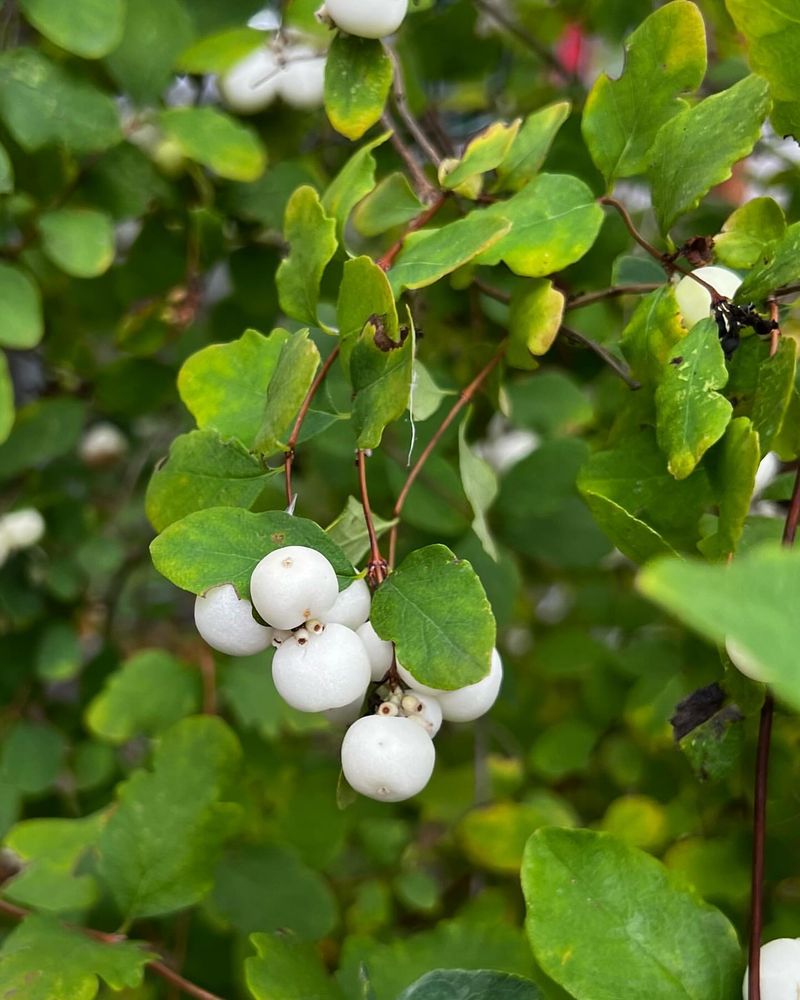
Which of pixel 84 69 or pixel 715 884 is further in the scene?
pixel 84 69

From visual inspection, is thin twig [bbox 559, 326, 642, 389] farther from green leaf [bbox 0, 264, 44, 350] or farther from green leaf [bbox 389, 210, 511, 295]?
green leaf [bbox 0, 264, 44, 350]

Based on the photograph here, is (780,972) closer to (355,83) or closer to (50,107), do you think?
(355,83)

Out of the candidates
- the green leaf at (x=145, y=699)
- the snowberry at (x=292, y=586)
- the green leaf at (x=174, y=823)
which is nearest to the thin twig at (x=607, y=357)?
the snowberry at (x=292, y=586)

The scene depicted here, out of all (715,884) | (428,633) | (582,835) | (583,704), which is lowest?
(583,704)

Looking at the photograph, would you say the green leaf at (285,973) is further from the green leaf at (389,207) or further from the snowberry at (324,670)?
the green leaf at (389,207)

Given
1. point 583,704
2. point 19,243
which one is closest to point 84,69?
point 19,243

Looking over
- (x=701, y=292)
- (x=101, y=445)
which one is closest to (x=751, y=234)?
(x=701, y=292)

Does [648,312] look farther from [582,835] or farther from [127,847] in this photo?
[127,847]

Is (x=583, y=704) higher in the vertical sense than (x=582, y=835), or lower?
lower

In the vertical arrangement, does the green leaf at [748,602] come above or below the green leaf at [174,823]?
above
